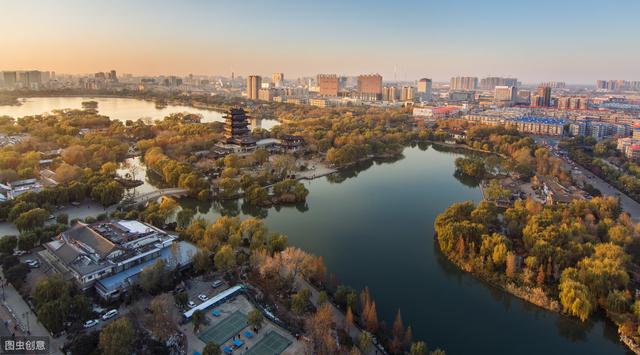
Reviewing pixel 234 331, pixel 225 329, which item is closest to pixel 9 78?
pixel 225 329

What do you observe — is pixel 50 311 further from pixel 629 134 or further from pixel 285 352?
pixel 629 134

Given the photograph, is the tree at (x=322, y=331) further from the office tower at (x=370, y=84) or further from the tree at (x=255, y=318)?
the office tower at (x=370, y=84)

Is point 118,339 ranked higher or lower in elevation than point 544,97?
lower

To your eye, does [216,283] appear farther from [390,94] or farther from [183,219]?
[390,94]

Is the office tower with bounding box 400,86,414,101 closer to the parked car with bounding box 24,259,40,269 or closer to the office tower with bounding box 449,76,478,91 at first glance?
the office tower with bounding box 449,76,478,91

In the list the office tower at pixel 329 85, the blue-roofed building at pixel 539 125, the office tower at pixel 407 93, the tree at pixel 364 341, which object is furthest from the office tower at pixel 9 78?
the tree at pixel 364 341
